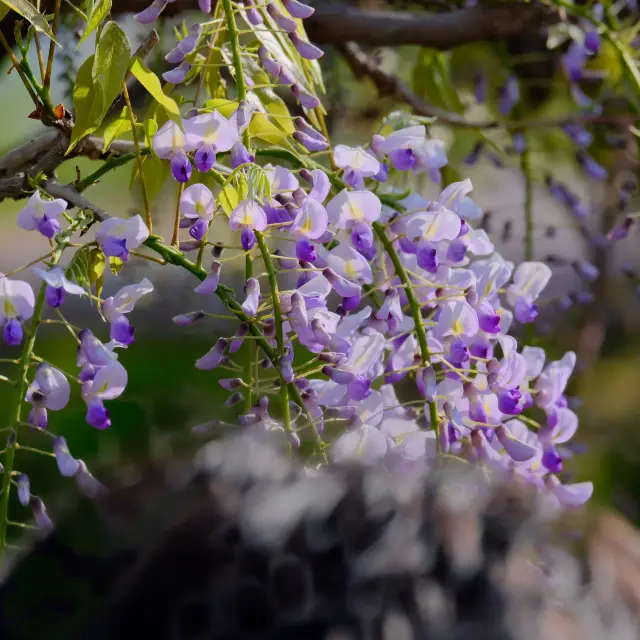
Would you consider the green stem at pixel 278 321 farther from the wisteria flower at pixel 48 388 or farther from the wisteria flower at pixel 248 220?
the wisteria flower at pixel 48 388

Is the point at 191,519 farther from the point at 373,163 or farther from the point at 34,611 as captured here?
the point at 373,163

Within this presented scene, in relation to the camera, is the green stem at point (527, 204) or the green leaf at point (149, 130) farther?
the green stem at point (527, 204)

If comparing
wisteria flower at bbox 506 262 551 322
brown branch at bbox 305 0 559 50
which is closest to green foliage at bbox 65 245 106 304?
wisteria flower at bbox 506 262 551 322

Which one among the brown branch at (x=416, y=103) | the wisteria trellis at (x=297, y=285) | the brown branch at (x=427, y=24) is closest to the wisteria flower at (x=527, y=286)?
the wisteria trellis at (x=297, y=285)

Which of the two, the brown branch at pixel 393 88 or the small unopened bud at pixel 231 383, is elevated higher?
the small unopened bud at pixel 231 383

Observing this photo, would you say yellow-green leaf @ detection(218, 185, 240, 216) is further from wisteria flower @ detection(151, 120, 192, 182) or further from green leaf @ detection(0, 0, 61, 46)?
green leaf @ detection(0, 0, 61, 46)

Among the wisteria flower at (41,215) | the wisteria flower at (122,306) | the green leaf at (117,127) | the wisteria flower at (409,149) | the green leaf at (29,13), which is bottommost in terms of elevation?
the wisteria flower at (122,306)

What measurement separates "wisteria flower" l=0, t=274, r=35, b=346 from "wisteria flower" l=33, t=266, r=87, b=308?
0.02m

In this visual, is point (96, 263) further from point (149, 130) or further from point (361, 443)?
point (361, 443)

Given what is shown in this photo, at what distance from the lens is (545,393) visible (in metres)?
0.81

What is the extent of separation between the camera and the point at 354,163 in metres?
0.72

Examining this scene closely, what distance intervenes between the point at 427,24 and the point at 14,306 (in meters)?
0.87

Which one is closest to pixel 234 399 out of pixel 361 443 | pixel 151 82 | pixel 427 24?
pixel 361 443

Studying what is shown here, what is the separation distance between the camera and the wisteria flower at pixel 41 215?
643 millimetres
